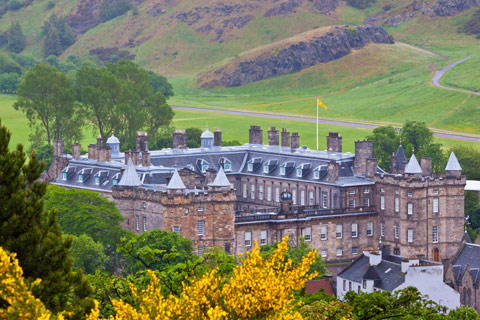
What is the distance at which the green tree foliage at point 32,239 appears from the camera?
44.2 metres

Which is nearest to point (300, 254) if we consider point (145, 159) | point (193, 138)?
point (145, 159)

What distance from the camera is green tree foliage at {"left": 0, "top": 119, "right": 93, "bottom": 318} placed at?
44.2 metres

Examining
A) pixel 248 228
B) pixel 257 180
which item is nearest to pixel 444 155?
pixel 257 180

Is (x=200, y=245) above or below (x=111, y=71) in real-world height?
below

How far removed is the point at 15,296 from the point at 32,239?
697 cm

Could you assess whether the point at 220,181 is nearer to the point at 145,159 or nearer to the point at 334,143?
the point at 145,159

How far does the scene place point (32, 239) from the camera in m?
44.4

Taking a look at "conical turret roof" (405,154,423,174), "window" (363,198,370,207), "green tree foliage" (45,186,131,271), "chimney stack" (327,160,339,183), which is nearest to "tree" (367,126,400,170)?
"window" (363,198,370,207)

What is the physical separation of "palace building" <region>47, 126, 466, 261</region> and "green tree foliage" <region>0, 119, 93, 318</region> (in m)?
64.8

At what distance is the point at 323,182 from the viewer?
408ft

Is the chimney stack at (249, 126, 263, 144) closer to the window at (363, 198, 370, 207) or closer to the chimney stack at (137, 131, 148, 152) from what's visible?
the chimney stack at (137, 131, 148, 152)

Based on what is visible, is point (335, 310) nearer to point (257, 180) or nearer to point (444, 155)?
point (257, 180)

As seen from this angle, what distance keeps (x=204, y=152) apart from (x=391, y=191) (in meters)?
24.7

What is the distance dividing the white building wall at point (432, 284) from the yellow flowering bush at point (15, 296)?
193 feet
